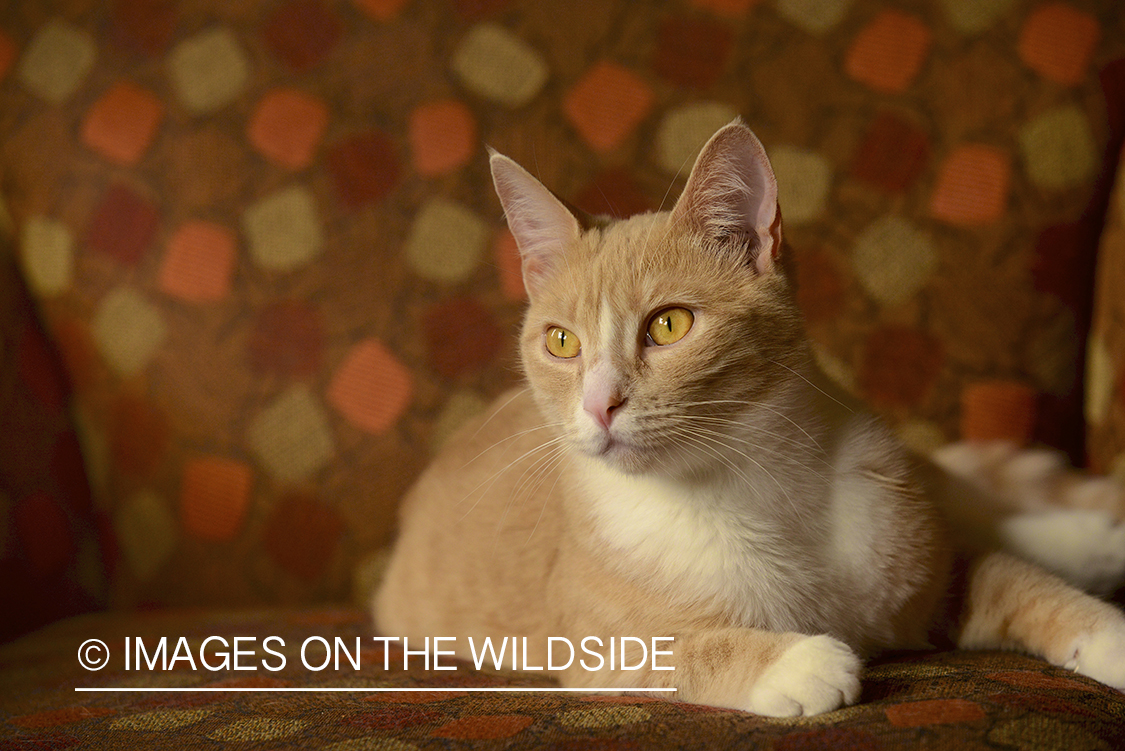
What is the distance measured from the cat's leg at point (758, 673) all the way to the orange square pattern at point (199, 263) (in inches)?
65.5

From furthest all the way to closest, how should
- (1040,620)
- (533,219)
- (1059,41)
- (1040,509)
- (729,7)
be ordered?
(729,7) < (1059,41) < (1040,509) < (533,219) < (1040,620)

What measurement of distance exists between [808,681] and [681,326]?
564 mm

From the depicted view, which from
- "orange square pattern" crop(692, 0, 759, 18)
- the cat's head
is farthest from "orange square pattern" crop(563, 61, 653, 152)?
the cat's head

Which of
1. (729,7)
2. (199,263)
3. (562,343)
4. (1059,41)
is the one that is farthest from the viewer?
(199,263)

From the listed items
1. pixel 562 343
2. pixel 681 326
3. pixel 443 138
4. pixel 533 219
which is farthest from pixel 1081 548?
pixel 443 138

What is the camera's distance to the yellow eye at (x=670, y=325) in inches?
52.6

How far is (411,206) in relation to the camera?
2330mm

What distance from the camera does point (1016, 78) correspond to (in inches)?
83.2

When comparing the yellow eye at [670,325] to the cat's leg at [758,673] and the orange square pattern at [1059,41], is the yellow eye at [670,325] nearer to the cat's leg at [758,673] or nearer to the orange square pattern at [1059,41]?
the cat's leg at [758,673]

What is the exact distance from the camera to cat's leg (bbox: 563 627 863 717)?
3.60 ft

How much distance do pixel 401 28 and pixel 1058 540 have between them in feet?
6.96

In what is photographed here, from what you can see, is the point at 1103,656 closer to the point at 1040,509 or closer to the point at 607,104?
the point at 1040,509

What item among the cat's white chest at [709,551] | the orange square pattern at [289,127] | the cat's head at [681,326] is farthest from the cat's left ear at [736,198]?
the orange square pattern at [289,127]

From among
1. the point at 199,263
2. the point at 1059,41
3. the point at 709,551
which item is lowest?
the point at 709,551
